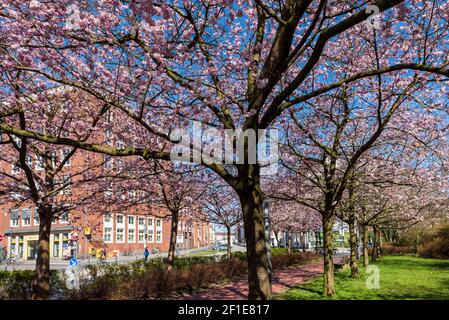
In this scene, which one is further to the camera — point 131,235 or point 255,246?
point 131,235

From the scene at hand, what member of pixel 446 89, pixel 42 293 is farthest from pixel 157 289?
pixel 446 89

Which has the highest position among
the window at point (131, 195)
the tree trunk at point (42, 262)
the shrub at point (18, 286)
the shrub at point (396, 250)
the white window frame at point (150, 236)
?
the window at point (131, 195)

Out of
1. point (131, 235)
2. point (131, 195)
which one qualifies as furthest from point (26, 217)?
point (131, 195)

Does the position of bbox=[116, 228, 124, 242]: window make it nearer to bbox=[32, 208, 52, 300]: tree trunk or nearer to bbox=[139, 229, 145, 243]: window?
bbox=[139, 229, 145, 243]: window

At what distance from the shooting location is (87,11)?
6789 millimetres

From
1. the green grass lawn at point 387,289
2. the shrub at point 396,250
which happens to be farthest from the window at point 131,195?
the shrub at point 396,250

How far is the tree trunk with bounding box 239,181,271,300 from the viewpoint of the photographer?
6.96 meters

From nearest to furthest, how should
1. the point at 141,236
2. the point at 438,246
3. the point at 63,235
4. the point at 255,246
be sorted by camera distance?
the point at 255,246 → the point at 438,246 → the point at 63,235 → the point at 141,236

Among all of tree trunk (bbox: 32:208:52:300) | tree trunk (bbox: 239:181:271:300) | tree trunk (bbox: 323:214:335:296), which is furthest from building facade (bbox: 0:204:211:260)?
tree trunk (bbox: 239:181:271:300)

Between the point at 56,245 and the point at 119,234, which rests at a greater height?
the point at 119,234

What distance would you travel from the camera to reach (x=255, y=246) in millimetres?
7059

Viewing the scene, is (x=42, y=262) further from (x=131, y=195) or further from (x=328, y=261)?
(x=328, y=261)

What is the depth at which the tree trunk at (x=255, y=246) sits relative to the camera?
6961 millimetres

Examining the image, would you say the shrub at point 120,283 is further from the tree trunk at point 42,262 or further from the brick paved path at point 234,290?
the tree trunk at point 42,262
